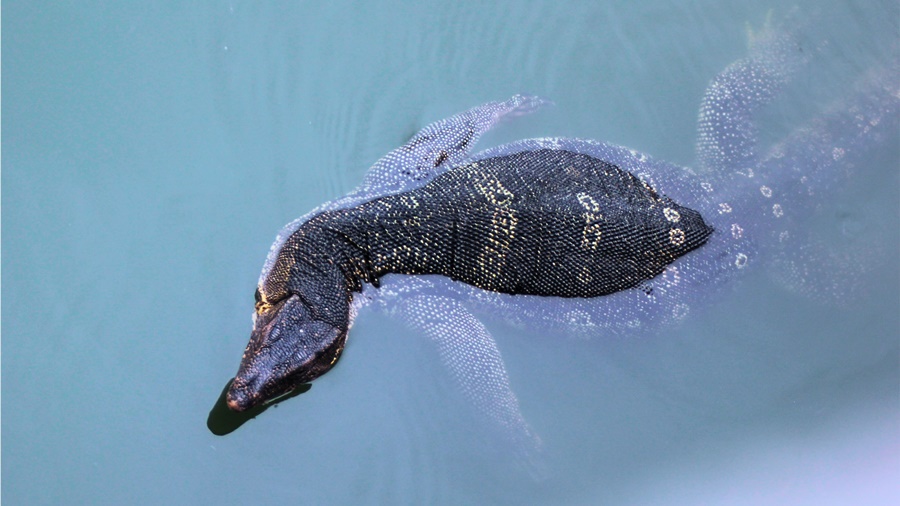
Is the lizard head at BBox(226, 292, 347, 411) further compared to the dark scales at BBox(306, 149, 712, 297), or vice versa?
the dark scales at BBox(306, 149, 712, 297)

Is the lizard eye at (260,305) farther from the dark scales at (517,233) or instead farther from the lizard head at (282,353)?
the dark scales at (517,233)

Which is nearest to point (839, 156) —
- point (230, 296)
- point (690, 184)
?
point (690, 184)

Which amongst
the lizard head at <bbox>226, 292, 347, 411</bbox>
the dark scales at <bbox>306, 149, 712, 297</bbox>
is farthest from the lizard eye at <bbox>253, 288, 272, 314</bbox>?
the dark scales at <bbox>306, 149, 712, 297</bbox>

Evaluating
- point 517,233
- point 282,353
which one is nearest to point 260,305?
point 282,353

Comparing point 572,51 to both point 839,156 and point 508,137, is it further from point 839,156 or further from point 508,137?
point 839,156

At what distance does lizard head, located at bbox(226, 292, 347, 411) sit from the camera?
16.7 ft

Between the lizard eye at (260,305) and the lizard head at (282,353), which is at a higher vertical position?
the lizard eye at (260,305)

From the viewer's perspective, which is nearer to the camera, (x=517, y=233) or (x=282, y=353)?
(x=282, y=353)

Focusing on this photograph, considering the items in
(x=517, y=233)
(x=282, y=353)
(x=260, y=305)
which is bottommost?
(x=282, y=353)

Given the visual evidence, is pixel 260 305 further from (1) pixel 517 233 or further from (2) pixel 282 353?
(1) pixel 517 233

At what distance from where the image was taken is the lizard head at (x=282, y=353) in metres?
5.10

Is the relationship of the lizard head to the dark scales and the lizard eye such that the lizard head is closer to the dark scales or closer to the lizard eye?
the lizard eye

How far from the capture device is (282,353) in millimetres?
5207

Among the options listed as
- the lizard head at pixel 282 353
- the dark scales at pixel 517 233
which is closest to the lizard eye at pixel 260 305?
the lizard head at pixel 282 353
